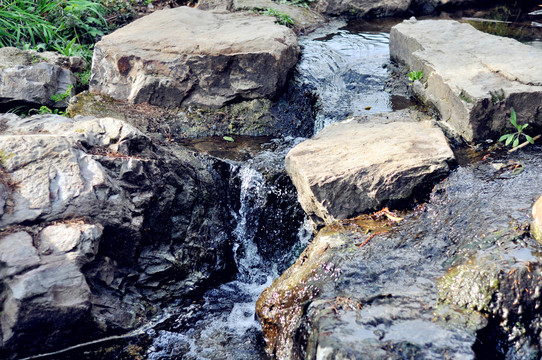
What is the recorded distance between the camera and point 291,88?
5.69 m

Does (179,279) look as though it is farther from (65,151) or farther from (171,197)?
(65,151)

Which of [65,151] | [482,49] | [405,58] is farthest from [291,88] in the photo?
[65,151]

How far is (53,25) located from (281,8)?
138 inches

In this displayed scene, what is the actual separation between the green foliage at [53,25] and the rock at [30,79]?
677mm

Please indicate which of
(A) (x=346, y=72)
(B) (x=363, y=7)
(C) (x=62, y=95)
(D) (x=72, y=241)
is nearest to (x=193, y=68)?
(C) (x=62, y=95)

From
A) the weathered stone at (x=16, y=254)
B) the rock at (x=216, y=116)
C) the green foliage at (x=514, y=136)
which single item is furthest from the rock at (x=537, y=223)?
the weathered stone at (x=16, y=254)

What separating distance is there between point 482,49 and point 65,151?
435cm

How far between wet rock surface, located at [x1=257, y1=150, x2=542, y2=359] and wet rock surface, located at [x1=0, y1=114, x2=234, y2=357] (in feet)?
3.22

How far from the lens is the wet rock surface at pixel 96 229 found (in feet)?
10.5

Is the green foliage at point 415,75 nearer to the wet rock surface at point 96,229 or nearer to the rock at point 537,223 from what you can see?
the wet rock surface at point 96,229

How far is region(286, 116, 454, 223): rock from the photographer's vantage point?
11.9ft

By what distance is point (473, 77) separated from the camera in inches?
180

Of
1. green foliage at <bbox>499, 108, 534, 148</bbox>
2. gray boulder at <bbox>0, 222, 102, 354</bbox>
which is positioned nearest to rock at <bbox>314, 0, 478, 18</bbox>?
green foliage at <bbox>499, 108, 534, 148</bbox>

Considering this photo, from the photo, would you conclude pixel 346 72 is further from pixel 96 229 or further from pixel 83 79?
pixel 96 229
